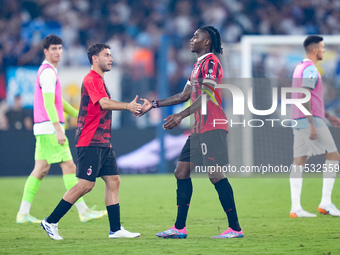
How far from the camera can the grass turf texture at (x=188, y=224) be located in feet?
19.6

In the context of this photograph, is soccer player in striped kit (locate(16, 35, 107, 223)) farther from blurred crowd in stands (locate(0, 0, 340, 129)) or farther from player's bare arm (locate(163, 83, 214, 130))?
blurred crowd in stands (locate(0, 0, 340, 129))

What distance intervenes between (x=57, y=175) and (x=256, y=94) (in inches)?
195

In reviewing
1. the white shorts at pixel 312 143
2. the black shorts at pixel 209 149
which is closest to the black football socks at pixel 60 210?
the black shorts at pixel 209 149

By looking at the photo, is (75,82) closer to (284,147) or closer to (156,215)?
(284,147)

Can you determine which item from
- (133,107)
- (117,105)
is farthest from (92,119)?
(133,107)

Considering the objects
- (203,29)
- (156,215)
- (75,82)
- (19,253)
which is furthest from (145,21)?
(19,253)

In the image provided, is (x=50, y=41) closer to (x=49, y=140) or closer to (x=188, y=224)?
(x=49, y=140)

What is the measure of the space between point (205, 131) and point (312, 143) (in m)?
2.57

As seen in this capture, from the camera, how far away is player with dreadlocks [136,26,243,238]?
6.33 m

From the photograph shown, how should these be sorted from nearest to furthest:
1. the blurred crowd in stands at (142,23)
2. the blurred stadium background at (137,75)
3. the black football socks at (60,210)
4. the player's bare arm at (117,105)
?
the player's bare arm at (117,105) → the black football socks at (60,210) → the blurred stadium background at (137,75) → the blurred crowd in stands at (142,23)

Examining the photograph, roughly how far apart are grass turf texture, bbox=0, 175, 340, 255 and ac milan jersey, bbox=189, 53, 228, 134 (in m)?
1.13

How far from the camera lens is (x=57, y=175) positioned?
15.2m

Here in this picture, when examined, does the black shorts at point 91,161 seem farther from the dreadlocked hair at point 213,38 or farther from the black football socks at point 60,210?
the dreadlocked hair at point 213,38

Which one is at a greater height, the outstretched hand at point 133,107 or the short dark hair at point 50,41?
the short dark hair at point 50,41
